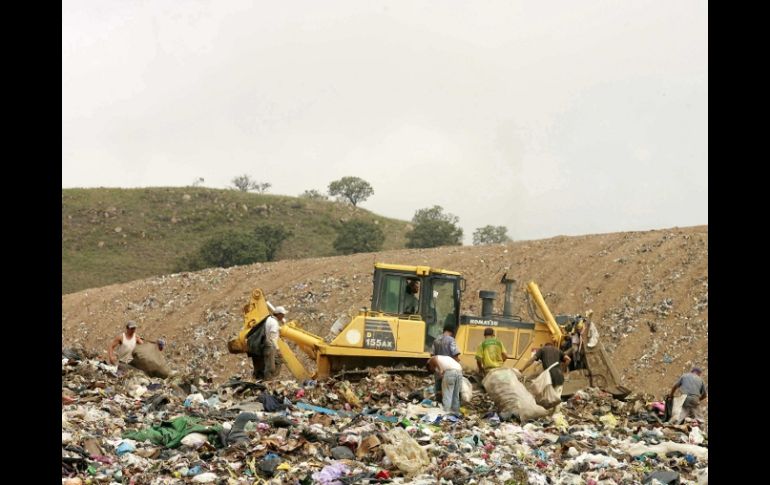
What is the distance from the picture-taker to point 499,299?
27.0 metres

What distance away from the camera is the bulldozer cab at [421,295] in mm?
13680

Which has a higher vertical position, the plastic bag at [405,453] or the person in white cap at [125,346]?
the person in white cap at [125,346]

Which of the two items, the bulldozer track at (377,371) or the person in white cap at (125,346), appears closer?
the person in white cap at (125,346)

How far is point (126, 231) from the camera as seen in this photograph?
5319cm

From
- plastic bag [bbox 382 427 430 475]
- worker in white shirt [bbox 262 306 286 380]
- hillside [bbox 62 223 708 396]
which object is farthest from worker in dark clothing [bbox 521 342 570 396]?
hillside [bbox 62 223 708 396]

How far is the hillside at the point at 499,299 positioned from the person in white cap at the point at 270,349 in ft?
30.5

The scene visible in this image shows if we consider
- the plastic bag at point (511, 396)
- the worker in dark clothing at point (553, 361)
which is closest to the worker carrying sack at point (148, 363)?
the plastic bag at point (511, 396)

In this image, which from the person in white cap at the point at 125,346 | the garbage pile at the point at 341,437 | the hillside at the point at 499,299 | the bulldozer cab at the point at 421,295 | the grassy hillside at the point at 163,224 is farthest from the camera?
the grassy hillside at the point at 163,224

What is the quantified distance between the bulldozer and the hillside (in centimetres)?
669

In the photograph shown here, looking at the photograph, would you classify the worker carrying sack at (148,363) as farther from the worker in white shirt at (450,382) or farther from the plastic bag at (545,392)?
the plastic bag at (545,392)

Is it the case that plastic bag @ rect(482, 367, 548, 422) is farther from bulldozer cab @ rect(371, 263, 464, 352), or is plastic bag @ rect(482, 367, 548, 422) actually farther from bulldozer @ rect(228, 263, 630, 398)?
bulldozer cab @ rect(371, 263, 464, 352)
